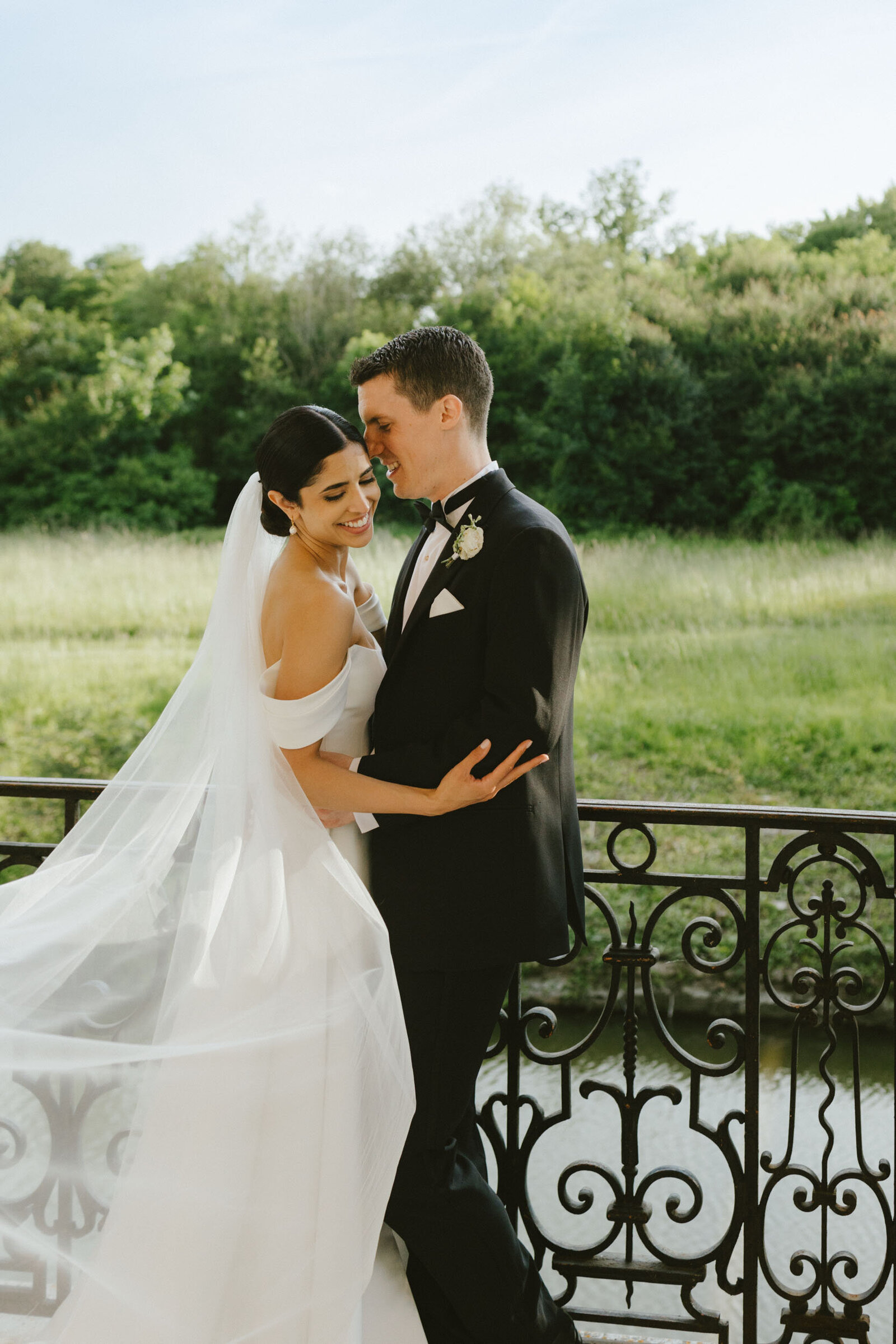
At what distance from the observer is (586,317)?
15.1 metres

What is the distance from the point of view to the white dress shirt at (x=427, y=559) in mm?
1886

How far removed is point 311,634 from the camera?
1.81m

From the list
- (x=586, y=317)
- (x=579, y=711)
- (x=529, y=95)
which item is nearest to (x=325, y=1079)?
(x=579, y=711)

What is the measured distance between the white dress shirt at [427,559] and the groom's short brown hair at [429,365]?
145 mm

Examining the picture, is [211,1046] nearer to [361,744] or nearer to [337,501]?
[361,744]

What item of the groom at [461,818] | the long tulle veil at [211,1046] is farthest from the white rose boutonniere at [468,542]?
the long tulle veil at [211,1046]

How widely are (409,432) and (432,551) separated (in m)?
0.21

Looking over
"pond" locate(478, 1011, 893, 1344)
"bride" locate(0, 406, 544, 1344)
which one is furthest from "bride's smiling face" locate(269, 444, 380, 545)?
"pond" locate(478, 1011, 893, 1344)

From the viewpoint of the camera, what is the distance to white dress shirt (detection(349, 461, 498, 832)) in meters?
1.89

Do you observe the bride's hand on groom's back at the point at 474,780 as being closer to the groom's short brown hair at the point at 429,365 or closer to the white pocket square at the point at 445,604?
the white pocket square at the point at 445,604

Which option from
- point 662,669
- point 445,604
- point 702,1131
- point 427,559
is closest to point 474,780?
point 445,604

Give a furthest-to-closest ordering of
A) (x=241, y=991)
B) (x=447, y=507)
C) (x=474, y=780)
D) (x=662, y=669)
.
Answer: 1. (x=662, y=669)
2. (x=447, y=507)
3. (x=241, y=991)
4. (x=474, y=780)

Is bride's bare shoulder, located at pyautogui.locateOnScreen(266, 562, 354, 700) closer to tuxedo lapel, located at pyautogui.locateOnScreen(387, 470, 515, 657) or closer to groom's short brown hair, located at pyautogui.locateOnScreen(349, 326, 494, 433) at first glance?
tuxedo lapel, located at pyautogui.locateOnScreen(387, 470, 515, 657)

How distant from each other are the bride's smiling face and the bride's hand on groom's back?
1.54ft
